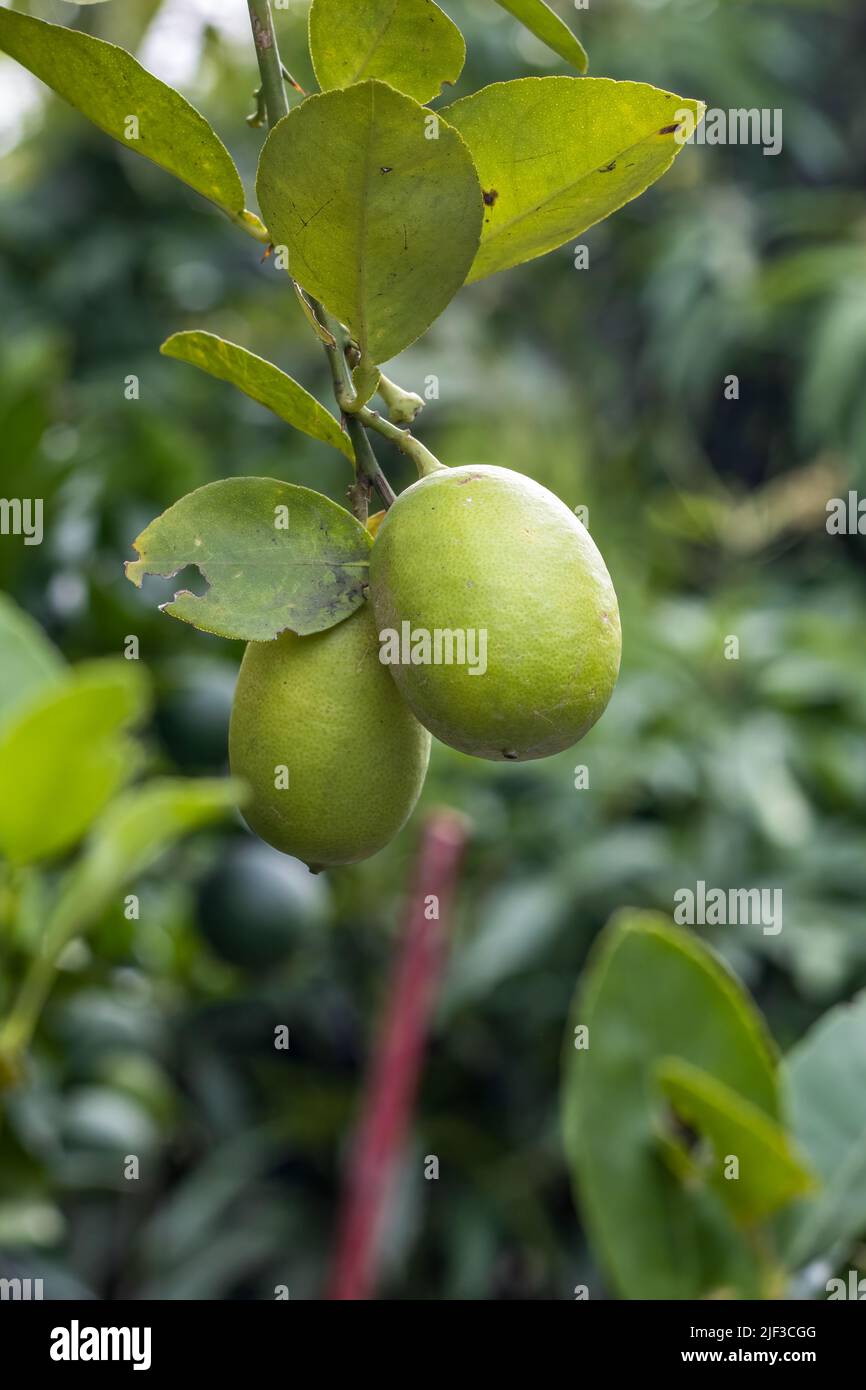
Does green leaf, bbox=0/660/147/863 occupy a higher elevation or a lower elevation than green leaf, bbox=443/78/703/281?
higher

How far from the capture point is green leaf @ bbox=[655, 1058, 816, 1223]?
69 cm

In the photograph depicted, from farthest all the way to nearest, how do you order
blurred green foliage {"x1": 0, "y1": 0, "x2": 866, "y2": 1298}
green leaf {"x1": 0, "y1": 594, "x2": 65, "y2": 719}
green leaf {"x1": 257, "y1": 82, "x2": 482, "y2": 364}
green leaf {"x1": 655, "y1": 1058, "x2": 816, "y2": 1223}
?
blurred green foliage {"x1": 0, "y1": 0, "x2": 866, "y2": 1298}
green leaf {"x1": 0, "y1": 594, "x2": 65, "y2": 719}
green leaf {"x1": 655, "y1": 1058, "x2": 816, "y2": 1223}
green leaf {"x1": 257, "y1": 82, "x2": 482, "y2": 364}

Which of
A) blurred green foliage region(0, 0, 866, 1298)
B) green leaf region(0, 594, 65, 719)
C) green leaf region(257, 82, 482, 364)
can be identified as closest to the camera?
green leaf region(257, 82, 482, 364)

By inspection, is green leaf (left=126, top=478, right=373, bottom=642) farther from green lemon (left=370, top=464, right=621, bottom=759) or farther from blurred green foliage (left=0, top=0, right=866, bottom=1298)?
blurred green foliage (left=0, top=0, right=866, bottom=1298)

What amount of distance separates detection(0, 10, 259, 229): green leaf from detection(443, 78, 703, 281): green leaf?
0.15ft

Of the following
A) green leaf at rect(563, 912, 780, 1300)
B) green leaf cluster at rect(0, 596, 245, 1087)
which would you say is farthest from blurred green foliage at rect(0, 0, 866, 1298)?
green leaf at rect(563, 912, 780, 1300)

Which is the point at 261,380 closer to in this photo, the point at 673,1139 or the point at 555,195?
the point at 555,195

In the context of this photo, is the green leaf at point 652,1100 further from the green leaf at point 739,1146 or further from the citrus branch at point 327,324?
the citrus branch at point 327,324

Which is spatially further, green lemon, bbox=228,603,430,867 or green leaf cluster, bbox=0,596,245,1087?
green leaf cluster, bbox=0,596,245,1087

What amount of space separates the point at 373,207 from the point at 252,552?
0.07 metres

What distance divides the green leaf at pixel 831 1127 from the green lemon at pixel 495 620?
617 millimetres

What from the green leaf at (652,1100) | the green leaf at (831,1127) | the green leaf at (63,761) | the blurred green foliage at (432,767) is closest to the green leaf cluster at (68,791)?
the green leaf at (63,761)

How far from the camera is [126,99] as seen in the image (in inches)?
10.2

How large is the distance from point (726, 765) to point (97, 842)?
0.86 metres
